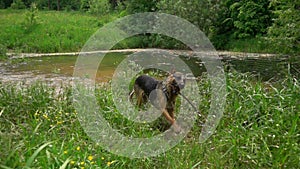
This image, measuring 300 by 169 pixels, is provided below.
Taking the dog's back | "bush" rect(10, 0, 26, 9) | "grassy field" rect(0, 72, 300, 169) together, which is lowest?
"grassy field" rect(0, 72, 300, 169)

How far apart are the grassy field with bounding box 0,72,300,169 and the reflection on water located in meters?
5.09

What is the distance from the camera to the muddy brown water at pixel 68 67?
10.9 metres

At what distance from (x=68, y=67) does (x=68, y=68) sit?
0.80ft

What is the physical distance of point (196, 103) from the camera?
18.6 ft

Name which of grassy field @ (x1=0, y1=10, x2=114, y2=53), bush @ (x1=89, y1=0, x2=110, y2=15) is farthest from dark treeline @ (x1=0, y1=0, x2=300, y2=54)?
bush @ (x1=89, y1=0, x2=110, y2=15)

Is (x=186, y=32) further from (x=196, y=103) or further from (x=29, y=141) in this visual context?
(x=29, y=141)

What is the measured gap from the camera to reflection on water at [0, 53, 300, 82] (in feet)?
36.1

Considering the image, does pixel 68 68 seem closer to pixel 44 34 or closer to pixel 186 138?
pixel 44 34

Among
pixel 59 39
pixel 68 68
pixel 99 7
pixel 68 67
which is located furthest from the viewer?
pixel 99 7

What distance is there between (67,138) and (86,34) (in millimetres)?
16956

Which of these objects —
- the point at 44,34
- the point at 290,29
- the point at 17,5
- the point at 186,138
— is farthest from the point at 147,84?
the point at 17,5

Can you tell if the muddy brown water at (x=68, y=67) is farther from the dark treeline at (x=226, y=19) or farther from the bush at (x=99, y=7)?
the bush at (x=99, y=7)

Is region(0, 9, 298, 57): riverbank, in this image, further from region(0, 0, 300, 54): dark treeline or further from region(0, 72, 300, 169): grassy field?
region(0, 72, 300, 169): grassy field

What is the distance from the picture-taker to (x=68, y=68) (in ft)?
43.7
